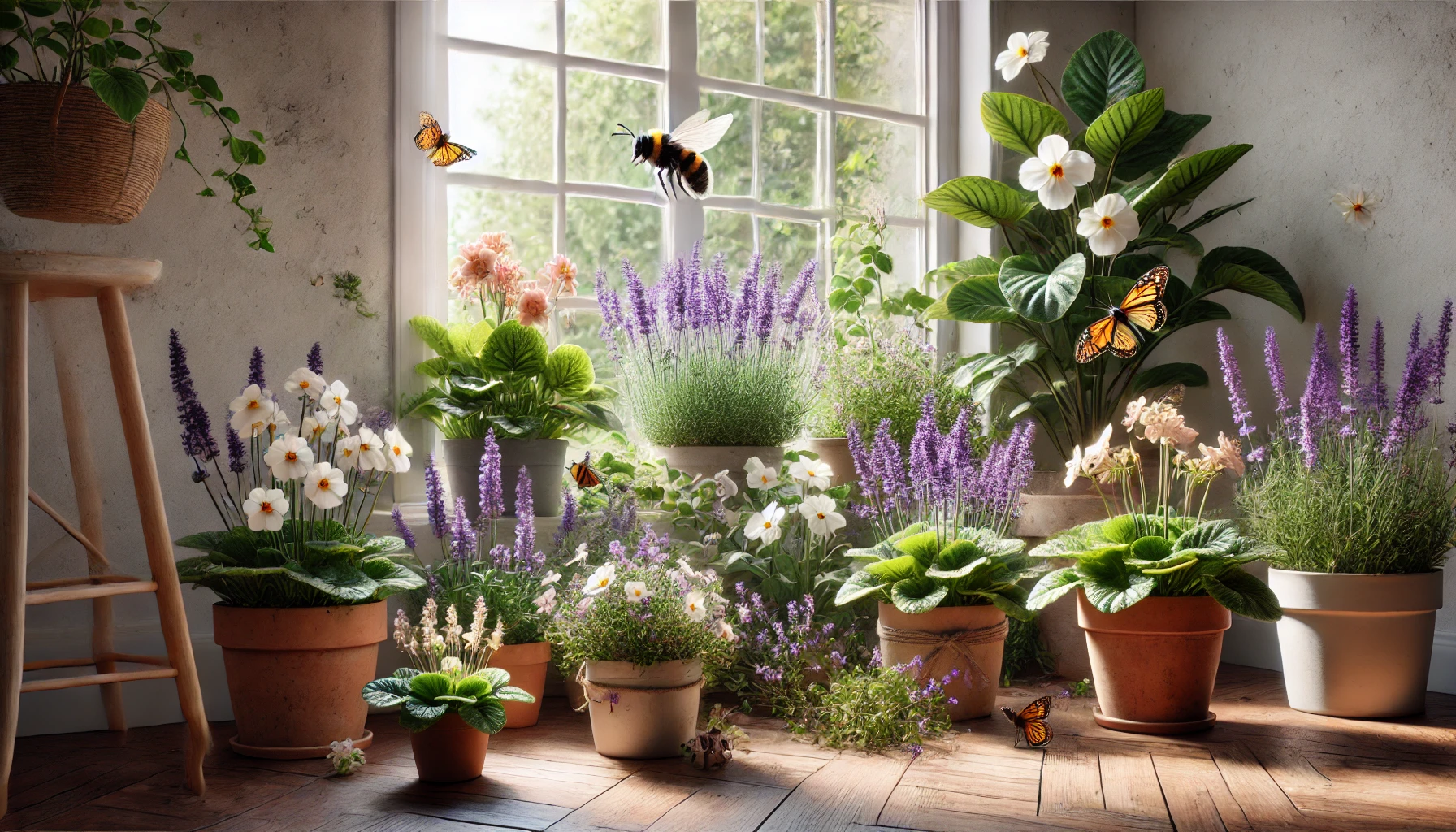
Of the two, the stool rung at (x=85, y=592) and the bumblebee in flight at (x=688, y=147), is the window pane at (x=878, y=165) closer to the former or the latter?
the bumblebee in flight at (x=688, y=147)

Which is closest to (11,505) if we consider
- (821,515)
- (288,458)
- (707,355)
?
(288,458)

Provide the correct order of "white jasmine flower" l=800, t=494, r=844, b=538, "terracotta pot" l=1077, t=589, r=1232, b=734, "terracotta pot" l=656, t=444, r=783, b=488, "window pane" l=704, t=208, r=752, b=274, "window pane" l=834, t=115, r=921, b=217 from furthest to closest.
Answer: "window pane" l=834, t=115, r=921, b=217
"window pane" l=704, t=208, r=752, b=274
"terracotta pot" l=656, t=444, r=783, b=488
"white jasmine flower" l=800, t=494, r=844, b=538
"terracotta pot" l=1077, t=589, r=1232, b=734

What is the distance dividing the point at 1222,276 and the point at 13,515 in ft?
9.57

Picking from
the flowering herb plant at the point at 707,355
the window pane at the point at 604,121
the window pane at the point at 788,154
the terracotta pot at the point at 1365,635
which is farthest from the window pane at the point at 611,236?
the terracotta pot at the point at 1365,635

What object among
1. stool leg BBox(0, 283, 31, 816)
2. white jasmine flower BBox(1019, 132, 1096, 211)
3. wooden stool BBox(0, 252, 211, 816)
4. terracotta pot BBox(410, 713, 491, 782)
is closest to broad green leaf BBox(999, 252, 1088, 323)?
white jasmine flower BBox(1019, 132, 1096, 211)

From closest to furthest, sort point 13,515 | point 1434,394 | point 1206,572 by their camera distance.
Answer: point 13,515, point 1206,572, point 1434,394

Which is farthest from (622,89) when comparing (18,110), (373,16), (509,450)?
(18,110)

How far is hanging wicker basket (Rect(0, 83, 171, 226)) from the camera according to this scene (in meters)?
1.86

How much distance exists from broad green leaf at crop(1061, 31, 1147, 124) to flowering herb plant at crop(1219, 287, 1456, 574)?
962 mm

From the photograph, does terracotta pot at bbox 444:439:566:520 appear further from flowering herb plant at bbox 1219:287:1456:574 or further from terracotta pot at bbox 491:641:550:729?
flowering herb plant at bbox 1219:287:1456:574

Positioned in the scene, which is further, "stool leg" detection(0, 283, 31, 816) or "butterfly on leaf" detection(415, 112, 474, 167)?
"butterfly on leaf" detection(415, 112, 474, 167)

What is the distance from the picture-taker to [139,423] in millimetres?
1924

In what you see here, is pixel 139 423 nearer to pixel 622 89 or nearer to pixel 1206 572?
pixel 622 89

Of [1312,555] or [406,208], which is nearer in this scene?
[1312,555]
